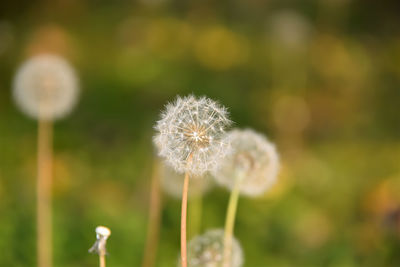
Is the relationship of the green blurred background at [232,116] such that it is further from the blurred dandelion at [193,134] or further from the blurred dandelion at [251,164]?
the blurred dandelion at [193,134]

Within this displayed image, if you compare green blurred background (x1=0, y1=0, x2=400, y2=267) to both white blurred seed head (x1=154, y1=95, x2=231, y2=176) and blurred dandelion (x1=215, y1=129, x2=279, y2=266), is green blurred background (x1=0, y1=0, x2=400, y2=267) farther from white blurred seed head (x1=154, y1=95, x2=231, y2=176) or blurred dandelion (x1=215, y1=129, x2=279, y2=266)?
white blurred seed head (x1=154, y1=95, x2=231, y2=176)

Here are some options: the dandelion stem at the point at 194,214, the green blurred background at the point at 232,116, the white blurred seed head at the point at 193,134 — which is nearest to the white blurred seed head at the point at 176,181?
the dandelion stem at the point at 194,214

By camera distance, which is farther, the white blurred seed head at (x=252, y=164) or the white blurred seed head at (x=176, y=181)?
the white blurred seed head at (x=176, y=181)

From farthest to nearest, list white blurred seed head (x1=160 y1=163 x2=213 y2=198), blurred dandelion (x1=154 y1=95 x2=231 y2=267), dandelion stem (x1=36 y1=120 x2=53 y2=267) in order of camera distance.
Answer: white blurred seed head (x1=160 y1=163 x2=213 y2=198) < dandelion stem (x1=36 y1=120 x2=53 y2=267) < blurred dandelion (x1=154 y1=95 x2=231 y2=267)

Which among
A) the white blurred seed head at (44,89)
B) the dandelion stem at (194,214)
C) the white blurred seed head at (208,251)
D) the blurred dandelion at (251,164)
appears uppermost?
the white blurred seed head at (44,89)

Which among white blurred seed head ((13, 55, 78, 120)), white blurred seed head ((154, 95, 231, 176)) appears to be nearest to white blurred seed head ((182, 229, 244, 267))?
white blurred seed head ((154, 95, 231, 176))

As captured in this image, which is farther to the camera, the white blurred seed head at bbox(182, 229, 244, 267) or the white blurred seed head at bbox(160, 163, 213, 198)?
the white blurred seed head at bbox(160, 163, 213, 198)

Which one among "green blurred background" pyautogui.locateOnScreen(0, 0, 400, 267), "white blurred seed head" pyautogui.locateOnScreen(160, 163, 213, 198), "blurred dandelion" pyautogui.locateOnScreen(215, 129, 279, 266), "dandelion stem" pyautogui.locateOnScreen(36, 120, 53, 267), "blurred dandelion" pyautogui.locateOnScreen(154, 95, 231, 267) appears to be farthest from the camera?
"green blurred background" pyautogui.locateOnScreen(0, 0, 400, 267)
